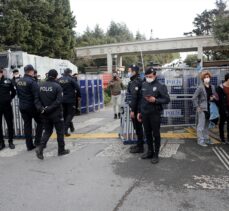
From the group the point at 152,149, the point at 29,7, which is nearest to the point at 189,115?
the point at 152,149

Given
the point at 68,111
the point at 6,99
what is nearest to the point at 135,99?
the point at 68,111

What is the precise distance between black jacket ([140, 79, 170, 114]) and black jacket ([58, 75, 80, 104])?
3.40 metres

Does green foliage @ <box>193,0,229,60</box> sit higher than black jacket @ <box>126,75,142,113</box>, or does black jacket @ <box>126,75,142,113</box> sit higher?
green foliage @ <box>193,0,229,60</box>

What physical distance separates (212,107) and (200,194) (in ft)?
11.3

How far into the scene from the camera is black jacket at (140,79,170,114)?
6918 millimetres

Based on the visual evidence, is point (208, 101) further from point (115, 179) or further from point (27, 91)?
point (27, 91)

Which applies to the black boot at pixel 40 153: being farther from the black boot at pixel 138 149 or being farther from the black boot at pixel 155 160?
the black boot at pixel 155 160

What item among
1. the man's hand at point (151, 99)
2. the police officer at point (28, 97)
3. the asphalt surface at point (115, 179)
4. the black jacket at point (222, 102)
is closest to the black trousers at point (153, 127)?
the man's hand at point (151, 99)

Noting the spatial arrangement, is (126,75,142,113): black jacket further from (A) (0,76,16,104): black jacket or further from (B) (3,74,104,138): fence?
(B) (3,74,104,138): fence

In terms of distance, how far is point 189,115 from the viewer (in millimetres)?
9992

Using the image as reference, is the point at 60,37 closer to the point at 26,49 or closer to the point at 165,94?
the point at 26,49

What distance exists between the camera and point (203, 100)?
323 inches

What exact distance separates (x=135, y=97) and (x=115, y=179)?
80.4 inches

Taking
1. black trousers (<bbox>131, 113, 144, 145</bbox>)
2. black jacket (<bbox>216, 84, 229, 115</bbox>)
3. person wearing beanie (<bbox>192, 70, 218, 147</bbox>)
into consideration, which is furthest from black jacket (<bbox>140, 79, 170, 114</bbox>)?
black jacket (<bbox>216, 84, 229, 115</bbox>)
